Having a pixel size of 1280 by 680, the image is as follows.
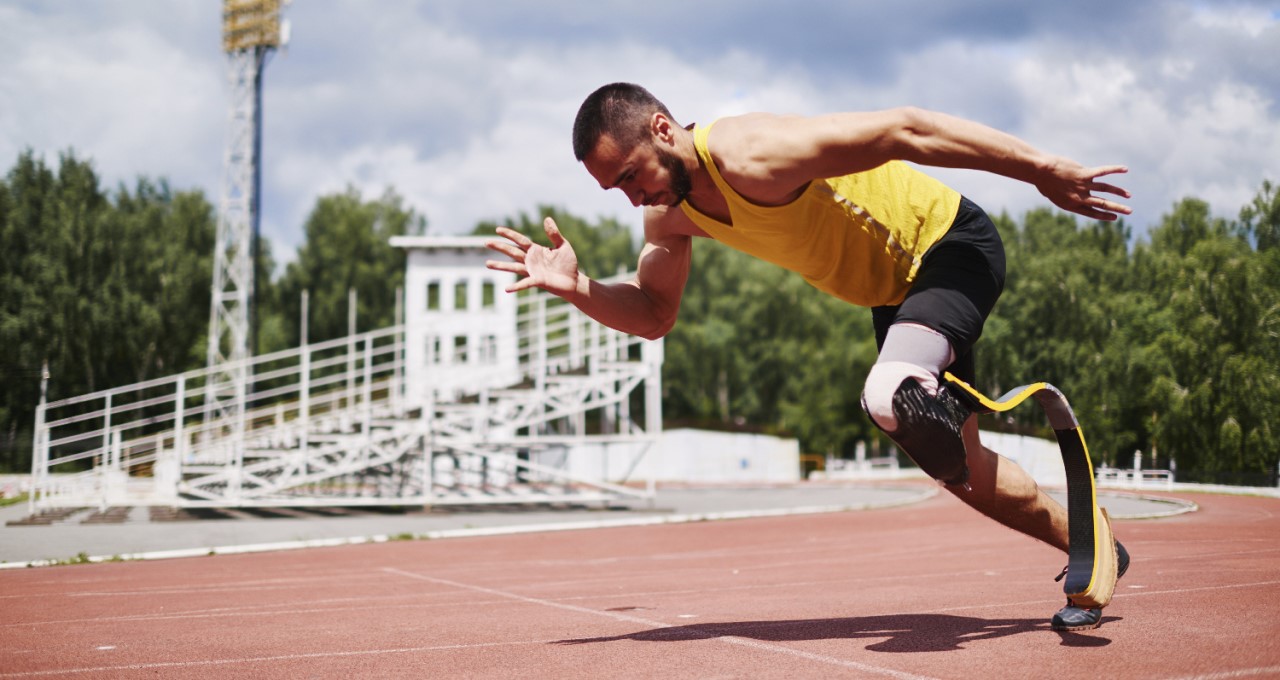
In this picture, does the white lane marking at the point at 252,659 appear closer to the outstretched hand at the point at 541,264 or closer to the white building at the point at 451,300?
the outstretched hand at the point at 541,264

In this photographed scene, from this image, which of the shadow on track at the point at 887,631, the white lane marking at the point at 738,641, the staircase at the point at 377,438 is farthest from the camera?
the staircase at the point at 377,438

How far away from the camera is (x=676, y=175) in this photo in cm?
365

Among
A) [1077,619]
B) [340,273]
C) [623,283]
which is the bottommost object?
[1077,619]

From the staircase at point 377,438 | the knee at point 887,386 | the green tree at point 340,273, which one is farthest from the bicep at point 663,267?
the green tree at point 340,273

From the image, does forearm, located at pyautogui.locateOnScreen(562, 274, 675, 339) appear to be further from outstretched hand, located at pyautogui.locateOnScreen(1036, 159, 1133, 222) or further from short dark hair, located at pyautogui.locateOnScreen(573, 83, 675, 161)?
outstretched hand, located at pyautogui.locateOnScreen(1036, 159, 1133, 222)

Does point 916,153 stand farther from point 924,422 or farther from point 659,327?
point 659,327

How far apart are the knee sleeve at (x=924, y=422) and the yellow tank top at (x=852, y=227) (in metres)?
0.59

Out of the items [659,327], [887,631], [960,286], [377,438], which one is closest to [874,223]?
[960,286]

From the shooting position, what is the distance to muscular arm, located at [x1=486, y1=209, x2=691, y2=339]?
167 inches

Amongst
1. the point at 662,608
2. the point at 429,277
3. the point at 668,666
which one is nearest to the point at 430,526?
the point at 662,608

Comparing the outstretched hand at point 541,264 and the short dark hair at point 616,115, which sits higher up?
the short dark hair at point 616,115

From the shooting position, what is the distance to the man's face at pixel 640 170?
359 centimetres

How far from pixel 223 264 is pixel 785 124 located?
3720 centimetres

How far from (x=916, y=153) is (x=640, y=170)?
93 cm
